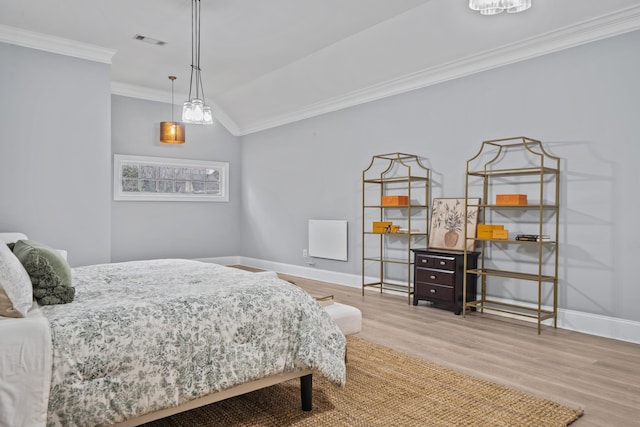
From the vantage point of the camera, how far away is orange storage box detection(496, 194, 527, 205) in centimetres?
392

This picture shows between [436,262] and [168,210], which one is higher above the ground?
[168,210]

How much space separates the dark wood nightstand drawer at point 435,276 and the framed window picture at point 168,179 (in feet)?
14.8

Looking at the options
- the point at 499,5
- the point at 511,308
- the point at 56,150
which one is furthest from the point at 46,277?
the point at 511,308

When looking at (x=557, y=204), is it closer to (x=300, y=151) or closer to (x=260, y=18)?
(x=260, y=18)

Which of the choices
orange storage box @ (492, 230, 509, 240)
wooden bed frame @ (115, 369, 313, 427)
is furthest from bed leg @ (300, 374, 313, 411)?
orange storage box @ (492, 230, 509, 240)

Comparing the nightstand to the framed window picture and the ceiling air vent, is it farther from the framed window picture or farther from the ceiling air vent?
the framed window picture

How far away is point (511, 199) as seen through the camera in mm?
3965

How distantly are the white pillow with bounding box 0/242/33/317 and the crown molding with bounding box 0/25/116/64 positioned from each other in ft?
12.6

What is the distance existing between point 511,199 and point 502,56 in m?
1.49

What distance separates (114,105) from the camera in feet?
22.2

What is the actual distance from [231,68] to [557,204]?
4.33 metres

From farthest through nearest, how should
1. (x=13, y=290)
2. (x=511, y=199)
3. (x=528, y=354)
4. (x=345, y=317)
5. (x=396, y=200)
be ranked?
(x=396, y=200)
(x=511, y=199)
(x=528, y=354)
(x=345, y=317)
(x=13, y=290)

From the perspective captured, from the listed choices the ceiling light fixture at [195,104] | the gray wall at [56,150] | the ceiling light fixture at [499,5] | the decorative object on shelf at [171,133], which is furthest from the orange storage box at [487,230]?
the decorative object on shelf at [171,133]

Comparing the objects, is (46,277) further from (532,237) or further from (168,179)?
(168,179)
